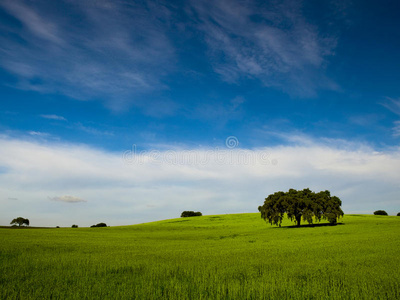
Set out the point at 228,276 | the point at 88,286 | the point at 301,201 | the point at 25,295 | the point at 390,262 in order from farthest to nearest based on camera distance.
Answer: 1. the point at 301,201
2. the point at 390,262
3. the point at 228,276
4. the point at 88,286
5. the point at 25,295

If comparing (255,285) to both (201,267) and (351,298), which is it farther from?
(201,267)

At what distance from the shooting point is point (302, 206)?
53.2m

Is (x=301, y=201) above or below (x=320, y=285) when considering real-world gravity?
above

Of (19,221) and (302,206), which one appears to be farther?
(19,221)

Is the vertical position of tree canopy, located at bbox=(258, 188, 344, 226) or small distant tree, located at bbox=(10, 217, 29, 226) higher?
tree canopy, located at bbox=(258, 188, 344, 226)

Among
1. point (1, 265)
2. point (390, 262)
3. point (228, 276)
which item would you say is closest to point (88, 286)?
point (228, 276)

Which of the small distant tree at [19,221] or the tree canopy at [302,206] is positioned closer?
the tree canopy at [302,206]

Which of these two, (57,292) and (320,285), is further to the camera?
(320,285)

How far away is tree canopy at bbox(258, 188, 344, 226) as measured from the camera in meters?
52.1

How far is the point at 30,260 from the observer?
1684 cm

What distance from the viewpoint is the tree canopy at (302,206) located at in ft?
171

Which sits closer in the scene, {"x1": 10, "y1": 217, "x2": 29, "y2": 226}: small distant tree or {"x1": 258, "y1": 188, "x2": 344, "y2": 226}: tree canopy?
{"x1": 258, "y1": 188, "x2": 344, "y2": 226}: tree canopy

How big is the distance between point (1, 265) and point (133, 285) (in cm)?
941

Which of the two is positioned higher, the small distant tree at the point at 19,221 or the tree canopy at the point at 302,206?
the tree canopy at the point at 302,206
